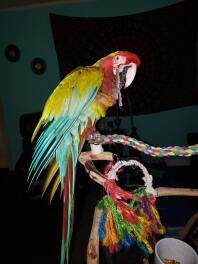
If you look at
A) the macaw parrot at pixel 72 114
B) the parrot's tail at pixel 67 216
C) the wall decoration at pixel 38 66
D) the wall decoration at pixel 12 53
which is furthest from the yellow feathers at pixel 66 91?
the wall decoration at pixel 12 53

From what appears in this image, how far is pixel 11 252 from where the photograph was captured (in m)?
1.91

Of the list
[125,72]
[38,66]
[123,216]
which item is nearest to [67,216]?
[123,216]

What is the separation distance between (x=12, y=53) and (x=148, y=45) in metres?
1.94

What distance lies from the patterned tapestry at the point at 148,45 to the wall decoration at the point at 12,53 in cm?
62

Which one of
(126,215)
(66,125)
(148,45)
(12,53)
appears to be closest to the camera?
(126,215)

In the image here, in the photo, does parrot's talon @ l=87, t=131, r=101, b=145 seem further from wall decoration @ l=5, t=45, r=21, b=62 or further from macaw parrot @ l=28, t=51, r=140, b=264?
wall decoration @ l=5, t=45, r=21, b=62

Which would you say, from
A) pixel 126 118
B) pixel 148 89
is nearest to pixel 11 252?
pixel 126 118

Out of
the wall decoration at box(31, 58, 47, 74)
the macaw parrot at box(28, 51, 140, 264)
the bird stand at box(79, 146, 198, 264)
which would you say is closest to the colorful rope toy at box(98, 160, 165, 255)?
the bird stand at box(79, 146, 198, 264)

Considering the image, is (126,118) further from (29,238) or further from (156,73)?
(29,238)

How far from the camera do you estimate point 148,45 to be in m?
2.56

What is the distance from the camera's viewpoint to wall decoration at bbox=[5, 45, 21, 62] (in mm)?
2816

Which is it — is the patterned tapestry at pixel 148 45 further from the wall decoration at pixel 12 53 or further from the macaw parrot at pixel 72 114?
the macaw parrot at pixel 72 114

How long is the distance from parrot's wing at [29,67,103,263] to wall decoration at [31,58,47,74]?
2.31 metres

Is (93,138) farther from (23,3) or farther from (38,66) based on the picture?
(23,3)
